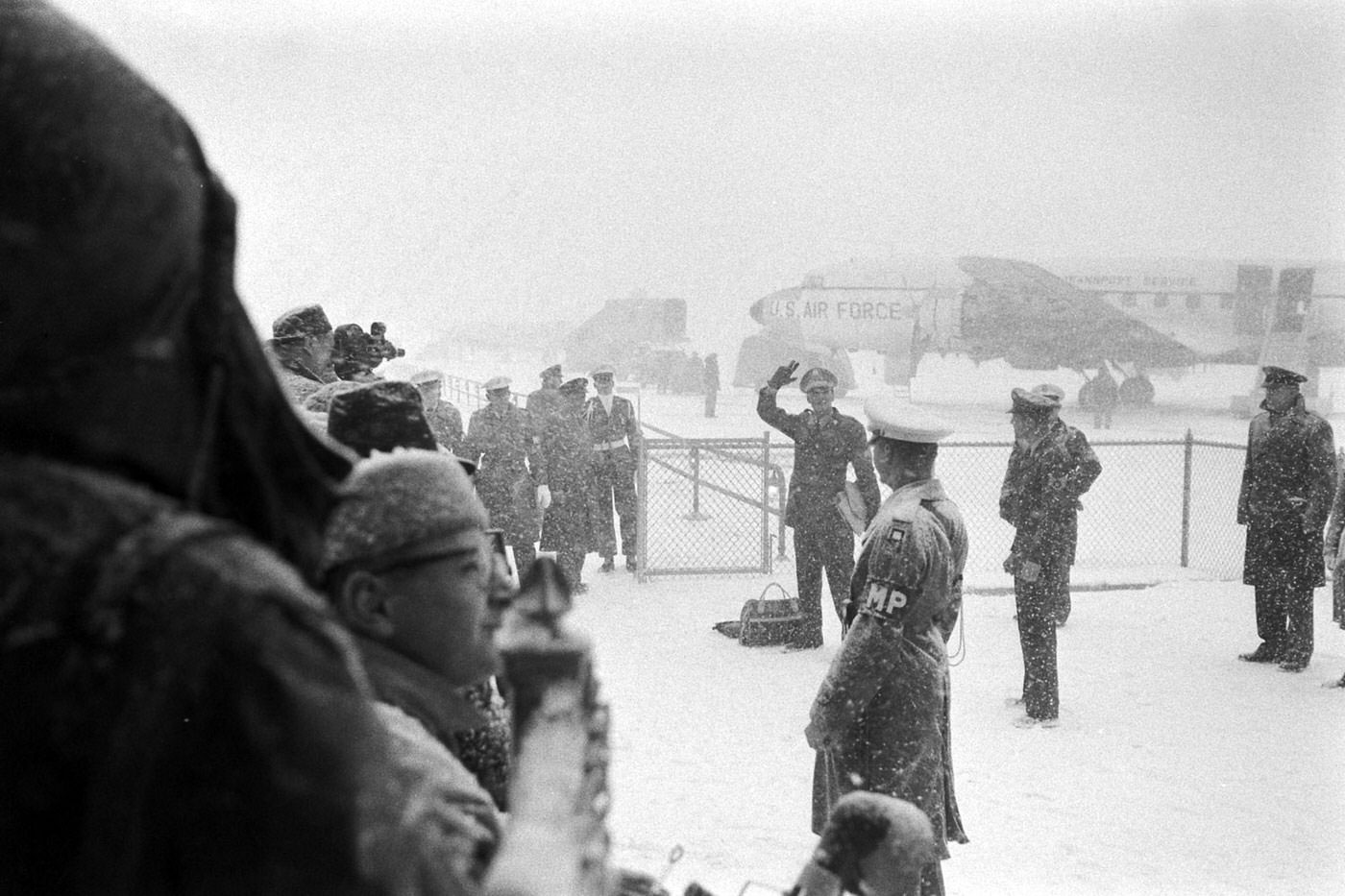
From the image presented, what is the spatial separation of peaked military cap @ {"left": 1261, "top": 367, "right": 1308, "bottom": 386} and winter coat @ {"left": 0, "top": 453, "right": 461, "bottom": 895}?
7.28m

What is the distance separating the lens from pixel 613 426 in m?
10.4

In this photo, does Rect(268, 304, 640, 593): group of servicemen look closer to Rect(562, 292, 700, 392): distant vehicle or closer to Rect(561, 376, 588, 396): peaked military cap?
Rect(561, 376, 588, 396): peaked military cap

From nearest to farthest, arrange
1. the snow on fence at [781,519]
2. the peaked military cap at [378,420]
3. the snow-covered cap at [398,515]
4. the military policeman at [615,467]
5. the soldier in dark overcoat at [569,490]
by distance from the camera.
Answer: the snow-covered cap at [398,515], the peaked military cap at [378,420], the soldier in dark overcoat at [569,490], the military policeman at [615,467], the snow on fence at [781,519]

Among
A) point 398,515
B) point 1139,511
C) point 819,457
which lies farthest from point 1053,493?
point 1139,511

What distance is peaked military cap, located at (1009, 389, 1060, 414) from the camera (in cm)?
635

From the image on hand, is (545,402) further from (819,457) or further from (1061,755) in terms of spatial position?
(1061,755)

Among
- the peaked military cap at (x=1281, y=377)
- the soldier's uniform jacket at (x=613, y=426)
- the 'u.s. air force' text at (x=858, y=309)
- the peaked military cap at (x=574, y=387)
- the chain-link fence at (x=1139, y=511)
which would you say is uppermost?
the 'u.s. air force' text at (x=858, y=309)

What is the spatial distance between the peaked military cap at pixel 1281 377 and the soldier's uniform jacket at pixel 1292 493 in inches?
7.1

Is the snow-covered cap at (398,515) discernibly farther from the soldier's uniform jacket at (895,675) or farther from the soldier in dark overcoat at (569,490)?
the soldier in dark overcoat at (569,490)

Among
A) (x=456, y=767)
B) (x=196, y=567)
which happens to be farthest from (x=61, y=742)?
(x=456, y=767)

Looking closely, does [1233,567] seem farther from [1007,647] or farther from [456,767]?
[456,767]

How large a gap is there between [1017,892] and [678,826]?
1.32 metres

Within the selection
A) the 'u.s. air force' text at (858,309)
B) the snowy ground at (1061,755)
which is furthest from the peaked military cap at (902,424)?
the 'u.s. air force' text at (858,309)

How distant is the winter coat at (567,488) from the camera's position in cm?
948
